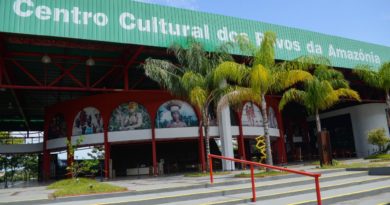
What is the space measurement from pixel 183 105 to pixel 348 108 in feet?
61.7

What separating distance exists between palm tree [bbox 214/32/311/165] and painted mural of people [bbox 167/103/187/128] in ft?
19.1

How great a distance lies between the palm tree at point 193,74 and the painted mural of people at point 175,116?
4.00m

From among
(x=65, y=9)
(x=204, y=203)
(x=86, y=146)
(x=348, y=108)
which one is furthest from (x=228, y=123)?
(x=348, y=108)

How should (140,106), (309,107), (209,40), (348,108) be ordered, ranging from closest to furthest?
(209,40) < (309,107) < (140,106) < (348,108)

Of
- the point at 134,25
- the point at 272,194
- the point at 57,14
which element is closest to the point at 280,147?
the point at 134,25

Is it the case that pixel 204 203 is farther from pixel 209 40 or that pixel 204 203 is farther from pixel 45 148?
pixel 45 148

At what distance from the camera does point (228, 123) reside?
2014cm

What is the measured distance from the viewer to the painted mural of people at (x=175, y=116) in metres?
20.9

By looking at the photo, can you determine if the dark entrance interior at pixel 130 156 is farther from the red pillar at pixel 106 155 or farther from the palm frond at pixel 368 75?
the palm frond at pixel 368 75

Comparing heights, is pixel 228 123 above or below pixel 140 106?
below

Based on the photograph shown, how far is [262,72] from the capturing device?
14430 millimetres

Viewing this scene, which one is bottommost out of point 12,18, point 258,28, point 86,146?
point 86,146

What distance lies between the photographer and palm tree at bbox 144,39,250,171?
16.3 metres

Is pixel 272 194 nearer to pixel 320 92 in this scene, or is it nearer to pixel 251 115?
pixel 320 92
